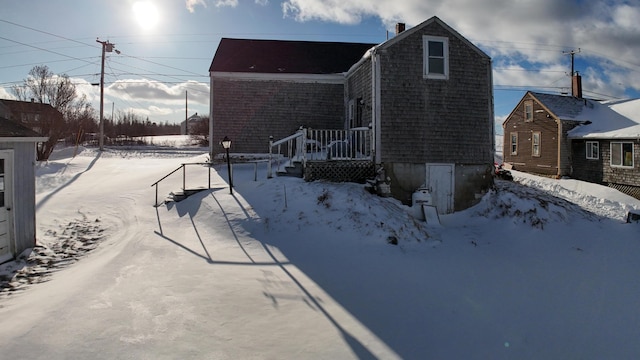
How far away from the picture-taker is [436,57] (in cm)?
1257

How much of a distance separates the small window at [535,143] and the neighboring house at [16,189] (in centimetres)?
2718

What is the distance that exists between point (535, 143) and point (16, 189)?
2788 centimetres

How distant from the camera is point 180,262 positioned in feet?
21.4

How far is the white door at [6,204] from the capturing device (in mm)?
7143

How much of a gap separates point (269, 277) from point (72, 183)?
45.9 feet

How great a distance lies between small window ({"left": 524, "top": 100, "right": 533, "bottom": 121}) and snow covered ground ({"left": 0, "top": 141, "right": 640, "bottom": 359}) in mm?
15777

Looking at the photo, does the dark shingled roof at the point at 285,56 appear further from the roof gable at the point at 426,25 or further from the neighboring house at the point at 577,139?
the neighboring house at the point at 577,139

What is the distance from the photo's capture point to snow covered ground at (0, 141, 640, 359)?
4035 millimetres

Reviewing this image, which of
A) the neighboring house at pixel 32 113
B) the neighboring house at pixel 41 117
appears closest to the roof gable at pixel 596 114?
the neighboring house at pixel 41 117

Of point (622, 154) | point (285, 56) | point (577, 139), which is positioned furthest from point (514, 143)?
point (285, 56)

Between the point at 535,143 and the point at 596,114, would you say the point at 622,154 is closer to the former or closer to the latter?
the point at 596,114

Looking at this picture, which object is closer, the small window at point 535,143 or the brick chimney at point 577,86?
the small window at point 535,143

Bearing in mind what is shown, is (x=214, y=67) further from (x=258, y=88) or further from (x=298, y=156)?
(x=298, y=156)

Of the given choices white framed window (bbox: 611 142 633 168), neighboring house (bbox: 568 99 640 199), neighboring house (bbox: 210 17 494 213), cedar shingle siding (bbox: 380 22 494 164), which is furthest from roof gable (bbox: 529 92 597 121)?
neighboring house (bbox: 210 17 494 213)
